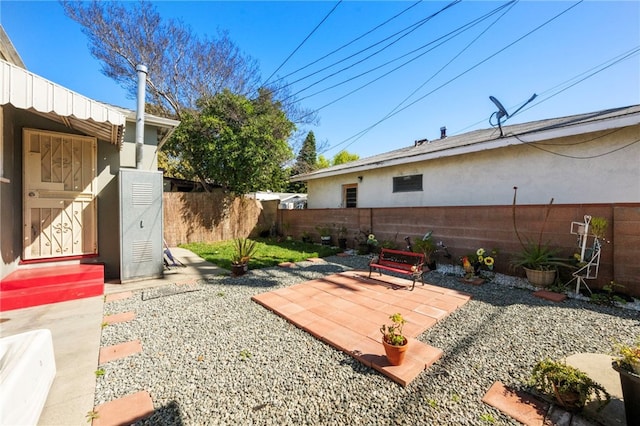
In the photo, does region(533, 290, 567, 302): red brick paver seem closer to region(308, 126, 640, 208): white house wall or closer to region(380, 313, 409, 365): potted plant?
region(308, 126, 640, 208): white house wall

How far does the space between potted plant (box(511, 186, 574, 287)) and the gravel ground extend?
2.74 feet

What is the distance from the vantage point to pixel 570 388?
2174 mm

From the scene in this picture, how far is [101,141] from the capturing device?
6.33 m

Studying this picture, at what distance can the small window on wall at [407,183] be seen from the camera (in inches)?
380

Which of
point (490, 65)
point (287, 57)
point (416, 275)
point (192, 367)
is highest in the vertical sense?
point (287, 57)

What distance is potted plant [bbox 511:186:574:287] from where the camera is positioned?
5387 mm

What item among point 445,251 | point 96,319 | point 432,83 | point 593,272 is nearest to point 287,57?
point 432,83

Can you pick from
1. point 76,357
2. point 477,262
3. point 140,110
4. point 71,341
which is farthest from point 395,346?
point 140,110

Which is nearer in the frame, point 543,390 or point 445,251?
point 543,390

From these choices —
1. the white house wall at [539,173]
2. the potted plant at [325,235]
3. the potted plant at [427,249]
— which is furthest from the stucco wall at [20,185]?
the white house wall at [539,173]

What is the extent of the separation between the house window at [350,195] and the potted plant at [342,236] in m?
1.85

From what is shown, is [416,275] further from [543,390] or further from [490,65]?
[490,65]

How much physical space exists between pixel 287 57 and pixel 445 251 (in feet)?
33.2

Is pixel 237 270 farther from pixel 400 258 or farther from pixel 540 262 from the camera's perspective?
pixel 540 262
